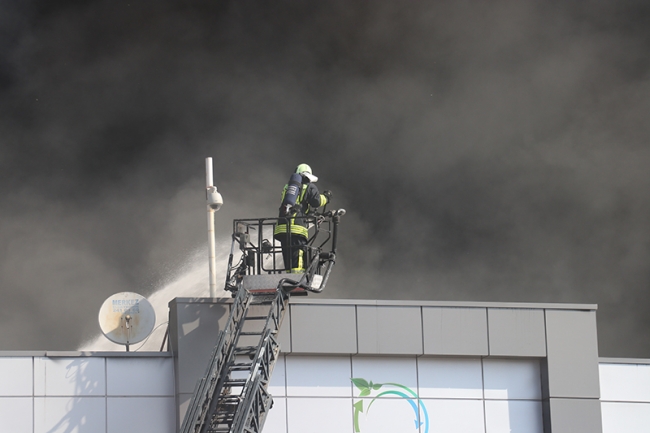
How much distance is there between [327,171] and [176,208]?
5322 mm

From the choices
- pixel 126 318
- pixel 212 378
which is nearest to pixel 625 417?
pixel 212 378

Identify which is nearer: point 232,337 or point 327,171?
point 232,337

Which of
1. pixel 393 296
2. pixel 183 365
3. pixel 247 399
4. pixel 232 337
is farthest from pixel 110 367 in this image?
pixel 393 296

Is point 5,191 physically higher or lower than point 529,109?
lower

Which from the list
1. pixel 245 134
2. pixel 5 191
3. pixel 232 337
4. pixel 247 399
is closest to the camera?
pixel 247 399

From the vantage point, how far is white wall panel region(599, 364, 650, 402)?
13.5 metres

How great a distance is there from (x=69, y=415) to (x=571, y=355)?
809cm

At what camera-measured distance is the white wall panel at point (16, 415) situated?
11695 mm

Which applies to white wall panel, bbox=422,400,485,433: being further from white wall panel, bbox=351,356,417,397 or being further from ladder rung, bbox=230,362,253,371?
ladder rung, bbox=230,362,253,371

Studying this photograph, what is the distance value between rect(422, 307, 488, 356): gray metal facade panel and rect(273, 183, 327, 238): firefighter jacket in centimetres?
244

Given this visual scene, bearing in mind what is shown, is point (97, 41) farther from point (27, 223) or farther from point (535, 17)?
point (535, 17)

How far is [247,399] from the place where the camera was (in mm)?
10289

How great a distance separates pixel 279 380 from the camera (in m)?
12.5

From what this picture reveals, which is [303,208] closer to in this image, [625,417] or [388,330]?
[388,330]
